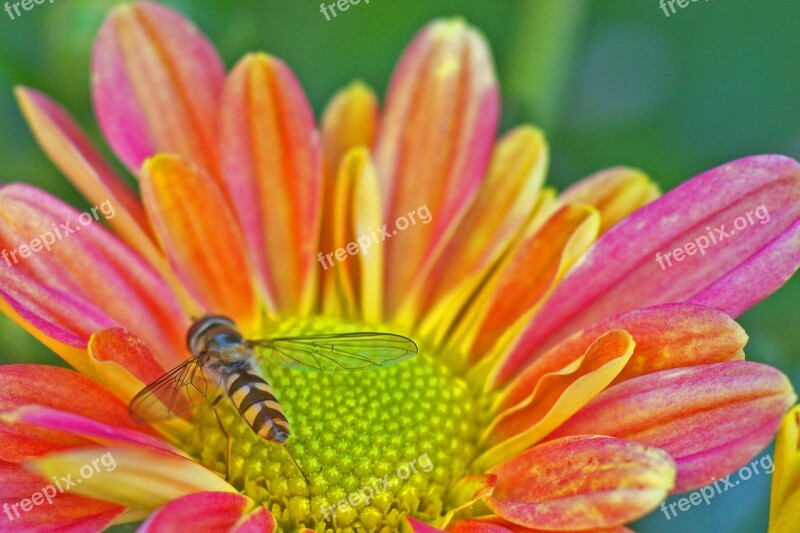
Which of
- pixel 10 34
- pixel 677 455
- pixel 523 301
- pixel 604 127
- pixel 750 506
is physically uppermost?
pixel 10 34

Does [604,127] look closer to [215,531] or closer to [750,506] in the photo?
[750,506]

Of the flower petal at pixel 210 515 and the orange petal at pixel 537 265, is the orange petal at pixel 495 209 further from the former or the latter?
the flower petal at pixel 210 515

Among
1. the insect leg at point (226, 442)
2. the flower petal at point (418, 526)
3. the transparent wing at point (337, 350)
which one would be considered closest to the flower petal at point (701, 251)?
the transparent wing at point (337, 350)

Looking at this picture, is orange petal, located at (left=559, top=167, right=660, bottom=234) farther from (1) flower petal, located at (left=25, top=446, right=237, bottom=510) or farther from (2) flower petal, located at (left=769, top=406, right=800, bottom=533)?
(1) flower petal, located at (left=25, top=446, right=237, bottom=510)

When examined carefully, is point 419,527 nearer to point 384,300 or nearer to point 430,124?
point 384,300

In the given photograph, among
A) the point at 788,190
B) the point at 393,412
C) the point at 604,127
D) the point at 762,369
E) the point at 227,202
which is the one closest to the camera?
the point at 762,369

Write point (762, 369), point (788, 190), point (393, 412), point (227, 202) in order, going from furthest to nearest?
point (227, 202) < point (393, 412) < point (788, 190) < point (762, 369)

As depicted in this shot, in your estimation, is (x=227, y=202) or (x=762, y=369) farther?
(x=227, y=202)

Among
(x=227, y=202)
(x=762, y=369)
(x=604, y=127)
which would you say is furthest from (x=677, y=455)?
(x=604, y=127)
